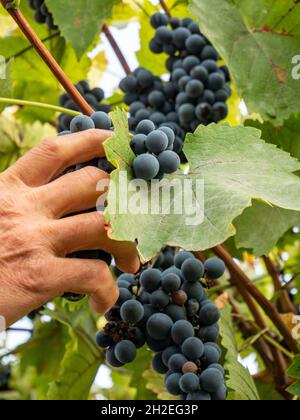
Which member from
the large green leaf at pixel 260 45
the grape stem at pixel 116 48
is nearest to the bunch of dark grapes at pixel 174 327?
the large green leaf at pixel 260 45

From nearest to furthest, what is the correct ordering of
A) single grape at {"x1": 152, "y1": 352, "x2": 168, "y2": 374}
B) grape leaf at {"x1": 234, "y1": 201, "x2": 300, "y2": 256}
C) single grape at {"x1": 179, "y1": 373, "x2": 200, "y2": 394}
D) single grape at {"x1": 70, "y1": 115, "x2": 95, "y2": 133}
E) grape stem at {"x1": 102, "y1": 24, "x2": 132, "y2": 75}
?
single grape at {"x1": 70, "y1": 115, "x2": 95, "y2": 133}
single grape at {"x1": 179, "y1": 373, "x2": 200, "y2": 394}
single grape at {"x1": 152, "y1": 352, "x2": 168, "y2": 374}
grape leaf at {"x1": 234, "y1": 201, "x2": 300, "y2": 256}
grape stem at {"x1": 102, "y1": 24, "x2": 132, "y2": 75}

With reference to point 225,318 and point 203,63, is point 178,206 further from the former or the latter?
point 203,63

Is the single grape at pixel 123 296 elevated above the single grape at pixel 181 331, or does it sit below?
above

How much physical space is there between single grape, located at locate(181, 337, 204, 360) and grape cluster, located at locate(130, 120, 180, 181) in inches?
12.9

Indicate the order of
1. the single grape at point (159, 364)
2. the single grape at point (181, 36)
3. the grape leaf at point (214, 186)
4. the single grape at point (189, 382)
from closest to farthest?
the grape leaf at point (214, 186), the single grape at point (189, 382), the single grape at point (159, 364), the single grape at point (181, 36)

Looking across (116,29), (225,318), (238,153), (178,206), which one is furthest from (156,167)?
(116,29)

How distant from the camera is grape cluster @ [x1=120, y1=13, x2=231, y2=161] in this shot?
1611 mm

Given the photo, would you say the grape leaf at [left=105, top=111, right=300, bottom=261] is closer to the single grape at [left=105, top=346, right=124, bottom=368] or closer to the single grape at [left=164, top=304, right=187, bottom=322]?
the single grape at [left=164, top=304, right=187, bottom=322]

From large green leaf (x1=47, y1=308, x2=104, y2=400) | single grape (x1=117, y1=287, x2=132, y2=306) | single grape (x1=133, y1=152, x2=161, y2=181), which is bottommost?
large green leaf (x1=47, y1=308, x2=104, y2=400)

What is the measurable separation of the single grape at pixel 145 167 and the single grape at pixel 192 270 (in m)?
0.33

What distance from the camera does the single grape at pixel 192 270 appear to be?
1.29m

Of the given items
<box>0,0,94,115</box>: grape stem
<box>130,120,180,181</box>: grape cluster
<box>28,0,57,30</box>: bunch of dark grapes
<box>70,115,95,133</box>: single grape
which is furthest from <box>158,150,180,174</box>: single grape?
<box>28,0,57,30</box>: bunch of dark grapes

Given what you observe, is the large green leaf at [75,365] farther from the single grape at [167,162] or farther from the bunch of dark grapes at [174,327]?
the single grape at [167,162]

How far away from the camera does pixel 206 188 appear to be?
1.05 m
